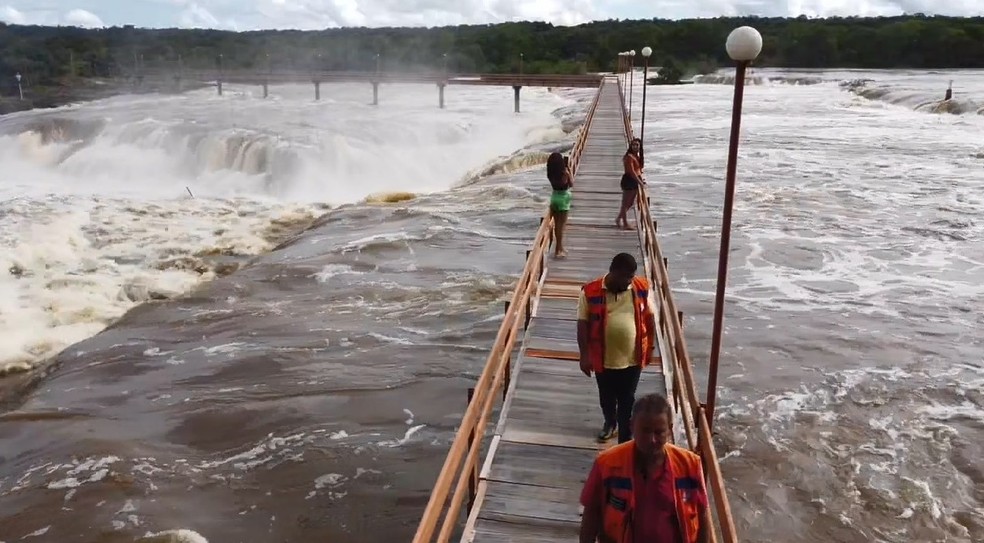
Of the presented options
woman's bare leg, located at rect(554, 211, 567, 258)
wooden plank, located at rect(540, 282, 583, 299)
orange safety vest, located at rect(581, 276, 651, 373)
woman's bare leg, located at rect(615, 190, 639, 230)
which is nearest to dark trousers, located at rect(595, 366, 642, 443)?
orange safety vest, located at rect(581, 276, 651, 373)

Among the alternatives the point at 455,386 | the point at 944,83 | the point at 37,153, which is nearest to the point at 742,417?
the point at 455,386

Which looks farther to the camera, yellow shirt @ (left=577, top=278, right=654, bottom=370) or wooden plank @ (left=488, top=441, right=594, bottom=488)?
wooden plank @ (left=488, top=441, right=594, bottom=488)

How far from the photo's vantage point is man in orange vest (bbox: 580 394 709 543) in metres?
3.41

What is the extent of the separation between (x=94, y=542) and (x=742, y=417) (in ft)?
23.0

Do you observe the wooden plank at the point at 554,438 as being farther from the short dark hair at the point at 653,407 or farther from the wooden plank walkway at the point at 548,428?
the short dark hair at the point at 653,407

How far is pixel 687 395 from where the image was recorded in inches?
235

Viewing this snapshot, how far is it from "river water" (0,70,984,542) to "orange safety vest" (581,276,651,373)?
2842 mm

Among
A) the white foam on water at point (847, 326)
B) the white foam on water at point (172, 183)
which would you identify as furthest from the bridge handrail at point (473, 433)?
the white foam on water at point (172, 183)

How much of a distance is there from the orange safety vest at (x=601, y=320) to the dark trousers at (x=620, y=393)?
0.43ft

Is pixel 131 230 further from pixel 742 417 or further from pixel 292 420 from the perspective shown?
pixel 742 417

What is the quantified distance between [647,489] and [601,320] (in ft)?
6.95

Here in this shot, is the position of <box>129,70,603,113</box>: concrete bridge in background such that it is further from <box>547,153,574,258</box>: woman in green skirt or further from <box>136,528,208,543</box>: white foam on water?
<box>136,528,208,543</box>: white foam on water

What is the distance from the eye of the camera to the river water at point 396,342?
25.3 ft

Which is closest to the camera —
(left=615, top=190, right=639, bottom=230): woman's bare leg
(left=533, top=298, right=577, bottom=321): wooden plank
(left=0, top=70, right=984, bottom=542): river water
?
(left=0, top=70, right=984, bottom=542): river water
